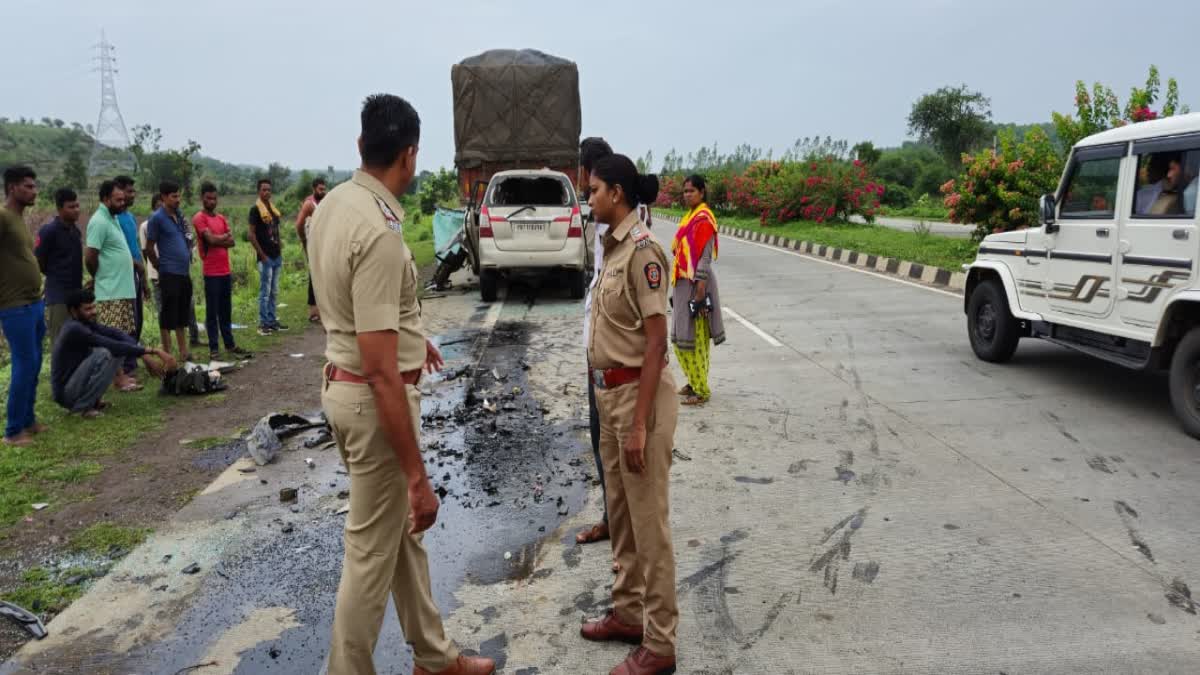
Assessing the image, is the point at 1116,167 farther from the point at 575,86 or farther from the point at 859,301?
the point at 575,86

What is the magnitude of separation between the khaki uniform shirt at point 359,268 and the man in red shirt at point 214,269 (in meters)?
6.80

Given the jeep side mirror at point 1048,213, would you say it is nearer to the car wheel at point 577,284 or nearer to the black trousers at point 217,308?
the car wheel at point 577,284

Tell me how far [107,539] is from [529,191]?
9.53 m

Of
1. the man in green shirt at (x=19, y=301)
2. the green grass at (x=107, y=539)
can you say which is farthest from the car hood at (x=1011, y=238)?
the man in green shirt at (x=19, y=301)

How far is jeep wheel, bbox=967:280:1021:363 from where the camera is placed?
290 inches

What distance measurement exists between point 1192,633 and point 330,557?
11.9 ft

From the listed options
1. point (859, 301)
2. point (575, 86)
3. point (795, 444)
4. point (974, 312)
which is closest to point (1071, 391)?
point (974, 312)

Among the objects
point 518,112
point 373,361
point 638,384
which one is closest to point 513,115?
point 518,112

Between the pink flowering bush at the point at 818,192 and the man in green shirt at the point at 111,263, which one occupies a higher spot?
the pink flowering bush at the point at 818,192

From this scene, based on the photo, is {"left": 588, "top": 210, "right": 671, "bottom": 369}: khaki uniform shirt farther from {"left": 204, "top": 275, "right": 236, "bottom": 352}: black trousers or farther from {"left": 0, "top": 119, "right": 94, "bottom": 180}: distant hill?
{"left": 0, "top": 119, "right": 94, "bottom": 180}: distant hill

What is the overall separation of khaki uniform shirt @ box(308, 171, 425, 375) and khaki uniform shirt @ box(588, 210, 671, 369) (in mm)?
706

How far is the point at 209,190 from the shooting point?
8.68 m

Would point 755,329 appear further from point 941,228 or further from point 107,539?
point 941,228

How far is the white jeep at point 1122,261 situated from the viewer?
5453mm
